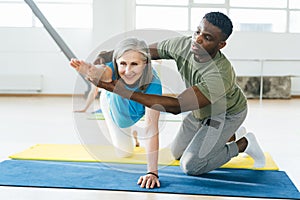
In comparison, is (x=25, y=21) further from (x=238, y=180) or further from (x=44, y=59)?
(x=238, y=180)

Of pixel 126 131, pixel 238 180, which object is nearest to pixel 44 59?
pixel 126 131

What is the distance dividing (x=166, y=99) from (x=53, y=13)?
6.45 meters

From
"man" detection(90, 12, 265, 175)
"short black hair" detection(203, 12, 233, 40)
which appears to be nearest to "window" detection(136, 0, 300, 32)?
"man" detection(90, 12, 265, 175)

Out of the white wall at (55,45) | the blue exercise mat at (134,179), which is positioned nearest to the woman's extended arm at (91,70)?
the blue exercise mat at (134,179)

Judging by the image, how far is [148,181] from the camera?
2.03m

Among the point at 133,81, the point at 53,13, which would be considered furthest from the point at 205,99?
the point at 53,13

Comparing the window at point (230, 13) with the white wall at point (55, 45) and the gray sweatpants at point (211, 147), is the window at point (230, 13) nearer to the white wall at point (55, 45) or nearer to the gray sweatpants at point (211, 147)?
the white wall at point (55, 45)

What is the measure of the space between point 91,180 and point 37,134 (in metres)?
1.65

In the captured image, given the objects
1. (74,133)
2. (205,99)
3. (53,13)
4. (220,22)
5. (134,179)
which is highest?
(53,13)

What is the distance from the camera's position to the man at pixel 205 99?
6.08ft

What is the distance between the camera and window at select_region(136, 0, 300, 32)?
26.4 feet

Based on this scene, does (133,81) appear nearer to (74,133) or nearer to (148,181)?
(148,181)

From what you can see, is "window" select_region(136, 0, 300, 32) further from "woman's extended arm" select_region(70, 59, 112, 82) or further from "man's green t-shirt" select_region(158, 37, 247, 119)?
"woman's extended arm" select_region(70, 59, 112, 82)

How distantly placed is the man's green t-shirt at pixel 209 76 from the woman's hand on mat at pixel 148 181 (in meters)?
0.45
